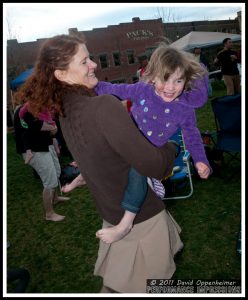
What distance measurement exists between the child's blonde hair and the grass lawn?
6.92 ft

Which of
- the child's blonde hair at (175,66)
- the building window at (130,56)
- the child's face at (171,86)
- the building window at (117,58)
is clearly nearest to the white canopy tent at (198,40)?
the child's blonde hair at (175,66)

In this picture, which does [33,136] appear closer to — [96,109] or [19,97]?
[19,97]

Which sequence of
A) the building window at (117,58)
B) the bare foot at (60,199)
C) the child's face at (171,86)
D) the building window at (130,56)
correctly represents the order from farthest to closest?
1. the building window at (130,56)
2. the building window at (117,58)
3. the bare foot at (60,199)
4. the child's face at (171,86)

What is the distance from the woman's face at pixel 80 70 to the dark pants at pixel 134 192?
1.72 ft

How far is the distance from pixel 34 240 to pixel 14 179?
12.0 feet

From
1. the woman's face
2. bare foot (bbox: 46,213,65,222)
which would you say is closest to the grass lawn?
bare foot (bbox: 46,213,65,222)

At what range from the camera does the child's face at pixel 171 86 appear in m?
2.00

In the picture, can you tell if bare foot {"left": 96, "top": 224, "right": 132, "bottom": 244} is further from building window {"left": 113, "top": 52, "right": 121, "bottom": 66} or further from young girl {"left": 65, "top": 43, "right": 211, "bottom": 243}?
building window {"left": 113, "top": 52, "right": 121, "bottom": 66}

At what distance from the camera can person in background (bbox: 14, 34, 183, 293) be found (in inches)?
51.6

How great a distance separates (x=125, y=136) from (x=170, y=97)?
0.86 m

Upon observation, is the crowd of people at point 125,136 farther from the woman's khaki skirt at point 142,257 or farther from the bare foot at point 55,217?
the bare foot at point 55,217

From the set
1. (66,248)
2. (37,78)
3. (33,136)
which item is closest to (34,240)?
(66,248)

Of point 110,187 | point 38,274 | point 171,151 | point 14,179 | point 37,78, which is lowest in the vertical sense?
point 38,274

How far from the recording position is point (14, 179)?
7.71m
